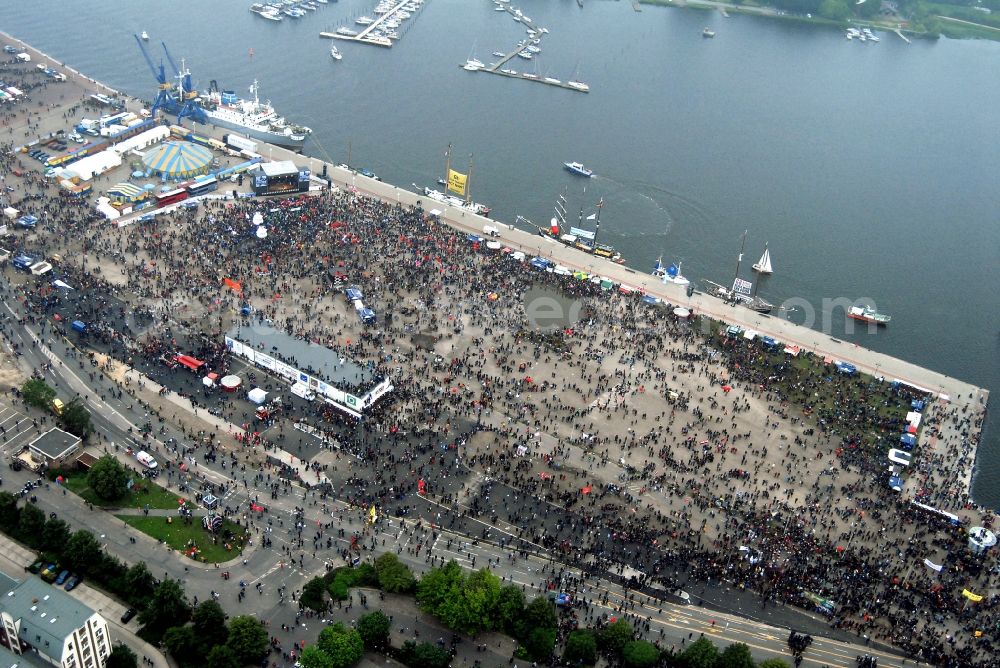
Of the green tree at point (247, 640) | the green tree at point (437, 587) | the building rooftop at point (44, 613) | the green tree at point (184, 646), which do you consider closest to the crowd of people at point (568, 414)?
the green tree at point (437, 587)

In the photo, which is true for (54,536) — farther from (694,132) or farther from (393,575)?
(694,132)

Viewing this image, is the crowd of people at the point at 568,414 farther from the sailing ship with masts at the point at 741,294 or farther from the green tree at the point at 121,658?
the green tree at the point at 121,658

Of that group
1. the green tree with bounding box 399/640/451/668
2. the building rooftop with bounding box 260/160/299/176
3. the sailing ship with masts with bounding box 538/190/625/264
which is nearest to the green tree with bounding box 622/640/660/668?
the green tree with bounding box 399/640/451/668

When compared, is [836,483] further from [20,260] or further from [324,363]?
[20,260]

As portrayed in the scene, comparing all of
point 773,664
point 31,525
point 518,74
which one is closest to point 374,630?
point 773,664

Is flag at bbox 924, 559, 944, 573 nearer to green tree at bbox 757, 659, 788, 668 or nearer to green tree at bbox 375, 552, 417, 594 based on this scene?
green tree at bbox 757, 659, 788, 668

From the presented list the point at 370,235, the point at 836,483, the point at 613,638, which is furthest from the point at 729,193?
the point at 613,638
